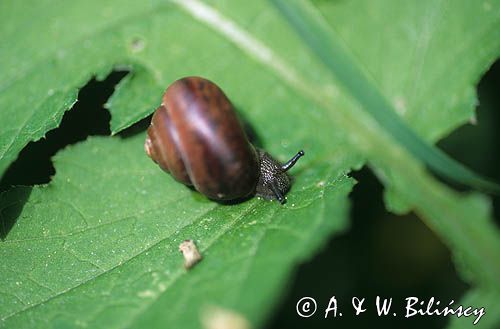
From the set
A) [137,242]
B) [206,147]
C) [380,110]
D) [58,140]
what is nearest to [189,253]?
[137,242]

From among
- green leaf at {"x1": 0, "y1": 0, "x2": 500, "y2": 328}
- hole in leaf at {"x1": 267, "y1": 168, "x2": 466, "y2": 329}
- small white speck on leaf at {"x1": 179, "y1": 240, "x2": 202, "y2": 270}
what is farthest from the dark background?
small white speck on leaf at {"x1": 179, "y1": 240, "x2": 202, "y2": 270}

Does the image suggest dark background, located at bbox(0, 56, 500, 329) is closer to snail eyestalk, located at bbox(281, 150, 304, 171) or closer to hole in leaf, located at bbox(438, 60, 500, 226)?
hole in leaf, located at bbox(438, 60, 500, 226)

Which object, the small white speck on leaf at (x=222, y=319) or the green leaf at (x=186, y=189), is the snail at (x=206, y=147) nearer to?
the green leaf at (x=186, y=189)

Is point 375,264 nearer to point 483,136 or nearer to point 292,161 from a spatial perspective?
point 292,161

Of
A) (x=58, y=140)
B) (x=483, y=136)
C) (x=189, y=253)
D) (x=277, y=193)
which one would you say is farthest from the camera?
(x=483, y=136)

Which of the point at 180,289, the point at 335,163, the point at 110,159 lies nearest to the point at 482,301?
the point at 335,163

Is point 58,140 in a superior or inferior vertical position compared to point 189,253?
superior

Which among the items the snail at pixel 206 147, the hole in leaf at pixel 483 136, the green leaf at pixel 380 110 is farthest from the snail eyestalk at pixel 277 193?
the hole in leaf at pixel 483 136
